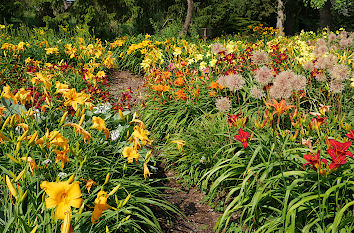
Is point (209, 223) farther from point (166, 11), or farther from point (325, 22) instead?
point (166, 11)

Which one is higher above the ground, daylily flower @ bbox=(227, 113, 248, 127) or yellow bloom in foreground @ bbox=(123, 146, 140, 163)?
daylily flower @ bbox=(227, 113, 248, 127)

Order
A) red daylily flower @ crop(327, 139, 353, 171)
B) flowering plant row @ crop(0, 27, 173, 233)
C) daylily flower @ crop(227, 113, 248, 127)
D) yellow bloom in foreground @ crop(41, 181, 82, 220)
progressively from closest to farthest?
yellow bloom in foreground @ crop(41, 181, 82, 220) < flowering plant row @ crop(0, 27, 173, 233) < red daylily flower @ crop(327, 139, 353, 171) < daylily flower @ crop(227, 113, 248, 127)

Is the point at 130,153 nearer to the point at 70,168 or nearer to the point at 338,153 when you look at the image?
the point at 70,168

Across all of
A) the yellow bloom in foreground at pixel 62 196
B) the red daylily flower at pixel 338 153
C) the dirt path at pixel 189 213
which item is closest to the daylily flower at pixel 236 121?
the dirt path at pixel 189 213

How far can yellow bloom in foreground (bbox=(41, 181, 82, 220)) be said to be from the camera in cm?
135

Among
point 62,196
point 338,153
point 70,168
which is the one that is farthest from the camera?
point 70,168

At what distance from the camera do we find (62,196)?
1.38 m

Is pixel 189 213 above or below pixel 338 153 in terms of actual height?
below

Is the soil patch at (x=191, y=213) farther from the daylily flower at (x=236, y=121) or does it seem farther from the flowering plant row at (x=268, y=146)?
the daylily flower at (x=236, y=121)

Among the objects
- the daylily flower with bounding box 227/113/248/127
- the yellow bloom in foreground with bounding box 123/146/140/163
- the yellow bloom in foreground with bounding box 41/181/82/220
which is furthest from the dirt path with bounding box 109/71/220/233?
the yellow bloom in foreground with bounding box 41/181/82/220

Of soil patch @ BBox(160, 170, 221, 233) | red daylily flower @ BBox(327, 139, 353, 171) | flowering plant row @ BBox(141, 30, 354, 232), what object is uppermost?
red daylily flower @ BBox(327, 139, 353, 171)

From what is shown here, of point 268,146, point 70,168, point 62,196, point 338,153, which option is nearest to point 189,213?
point 268,146

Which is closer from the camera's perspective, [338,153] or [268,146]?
[338,153]

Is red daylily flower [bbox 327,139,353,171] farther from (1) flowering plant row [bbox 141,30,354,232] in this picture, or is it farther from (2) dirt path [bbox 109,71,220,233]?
(2) dirt path [bbox 109,71,220,233]
